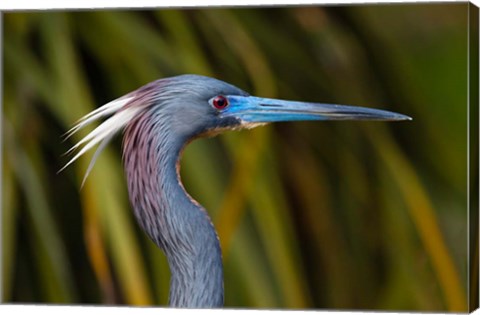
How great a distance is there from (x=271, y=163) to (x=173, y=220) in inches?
28.4

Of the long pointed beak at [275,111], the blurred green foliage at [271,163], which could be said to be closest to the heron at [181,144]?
the long pointed beak at [275,111]

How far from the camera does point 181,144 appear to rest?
14.7 ft

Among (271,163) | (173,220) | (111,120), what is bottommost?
(173,220)

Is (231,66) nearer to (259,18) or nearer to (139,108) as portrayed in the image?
(259,18)

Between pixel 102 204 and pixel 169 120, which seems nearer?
pixel 169 120

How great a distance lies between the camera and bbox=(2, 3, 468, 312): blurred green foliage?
475 centimetres

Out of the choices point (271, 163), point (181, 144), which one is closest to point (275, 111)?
point (181, 144)

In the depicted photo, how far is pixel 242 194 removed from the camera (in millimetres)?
4906

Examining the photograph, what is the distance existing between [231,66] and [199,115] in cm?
56

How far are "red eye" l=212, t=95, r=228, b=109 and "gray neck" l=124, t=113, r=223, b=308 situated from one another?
0.20m

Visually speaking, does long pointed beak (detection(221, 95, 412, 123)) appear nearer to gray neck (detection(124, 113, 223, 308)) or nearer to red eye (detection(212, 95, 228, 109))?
red eye (detection(212, 95, 228, 109))

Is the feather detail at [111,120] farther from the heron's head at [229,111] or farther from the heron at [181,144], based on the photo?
the heron's head at [229,111]

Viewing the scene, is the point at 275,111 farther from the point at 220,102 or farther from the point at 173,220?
the point at 173,220

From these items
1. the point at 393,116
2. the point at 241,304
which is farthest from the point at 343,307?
the point at 393,116
